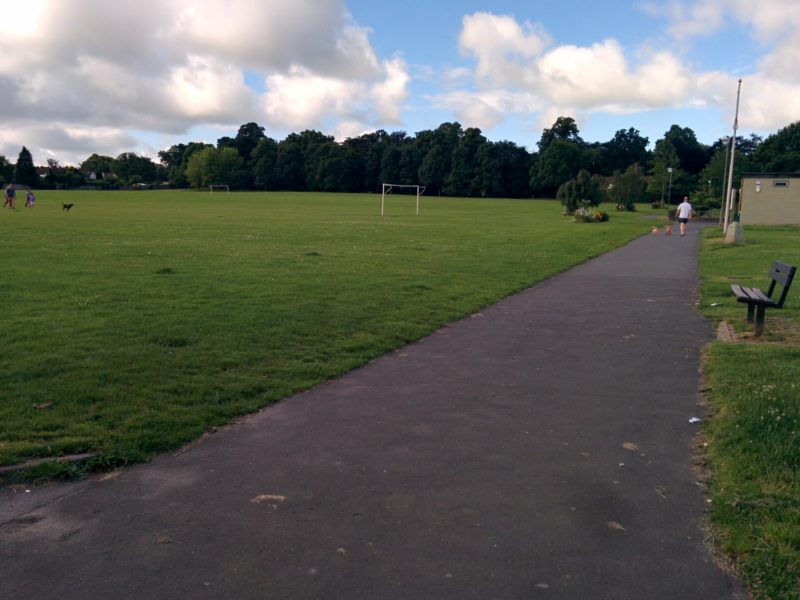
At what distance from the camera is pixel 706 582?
3.52 meters

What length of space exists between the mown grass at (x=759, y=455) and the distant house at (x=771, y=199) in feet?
123

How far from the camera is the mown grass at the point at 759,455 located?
12.0 feet

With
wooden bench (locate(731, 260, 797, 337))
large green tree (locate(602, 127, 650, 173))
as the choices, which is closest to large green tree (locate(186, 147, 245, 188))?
large green tree (locate(602, 127, 650, 173))

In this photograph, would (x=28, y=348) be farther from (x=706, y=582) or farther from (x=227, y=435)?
(x=706, y=582)

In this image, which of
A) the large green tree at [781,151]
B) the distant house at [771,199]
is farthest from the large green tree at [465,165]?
the distant house at [771,199]

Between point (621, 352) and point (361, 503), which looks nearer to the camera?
point (361, 503)

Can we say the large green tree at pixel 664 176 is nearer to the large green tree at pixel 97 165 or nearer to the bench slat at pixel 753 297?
the bench slat at pixel 753 297

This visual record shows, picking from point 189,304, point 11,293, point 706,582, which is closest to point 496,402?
point 706,582

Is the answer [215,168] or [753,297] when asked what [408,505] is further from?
[215,168]

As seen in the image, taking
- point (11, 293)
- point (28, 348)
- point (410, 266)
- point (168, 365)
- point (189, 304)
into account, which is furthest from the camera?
point (410, 266)

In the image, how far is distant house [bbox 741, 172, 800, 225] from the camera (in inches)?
1690

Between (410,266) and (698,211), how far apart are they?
48331 millimetres

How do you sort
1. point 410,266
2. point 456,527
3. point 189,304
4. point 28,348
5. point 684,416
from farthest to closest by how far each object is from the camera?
1. point 410,266
2. point 189,304
3. point 28,348
4. point 684,416
5. point 456,527

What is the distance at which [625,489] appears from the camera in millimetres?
4602
